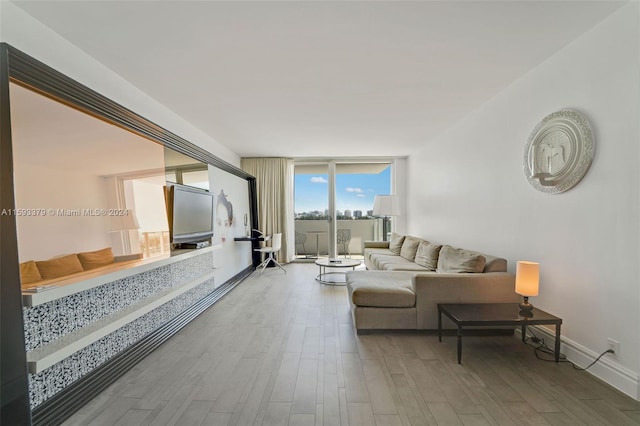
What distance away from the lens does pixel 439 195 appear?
484cm

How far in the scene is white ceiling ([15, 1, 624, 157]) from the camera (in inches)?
69.8

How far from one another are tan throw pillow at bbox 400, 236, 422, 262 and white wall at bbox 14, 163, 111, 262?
13.6 ft

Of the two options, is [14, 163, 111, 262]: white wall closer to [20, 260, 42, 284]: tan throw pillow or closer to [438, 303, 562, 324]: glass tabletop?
[20, 260, 42, 284]: tan throw pillow

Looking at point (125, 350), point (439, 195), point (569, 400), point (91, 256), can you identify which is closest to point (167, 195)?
point (91, 256)

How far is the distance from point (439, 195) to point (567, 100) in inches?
103

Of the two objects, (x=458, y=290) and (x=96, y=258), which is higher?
(x=96, y=258)

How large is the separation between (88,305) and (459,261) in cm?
344

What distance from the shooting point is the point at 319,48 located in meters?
2.18

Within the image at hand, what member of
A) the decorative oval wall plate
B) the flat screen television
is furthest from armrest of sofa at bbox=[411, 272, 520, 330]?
the flat screen television

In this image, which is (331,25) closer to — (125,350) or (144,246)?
(144,246)

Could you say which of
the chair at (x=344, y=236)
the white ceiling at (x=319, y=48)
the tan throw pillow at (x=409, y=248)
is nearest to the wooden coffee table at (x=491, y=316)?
the tan throw pillow at (x=409, y=248)

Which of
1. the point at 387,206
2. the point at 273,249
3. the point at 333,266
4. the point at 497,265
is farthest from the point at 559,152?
the point at 273,249

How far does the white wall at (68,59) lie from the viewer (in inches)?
65.6

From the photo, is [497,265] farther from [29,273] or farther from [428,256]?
[29,273]
